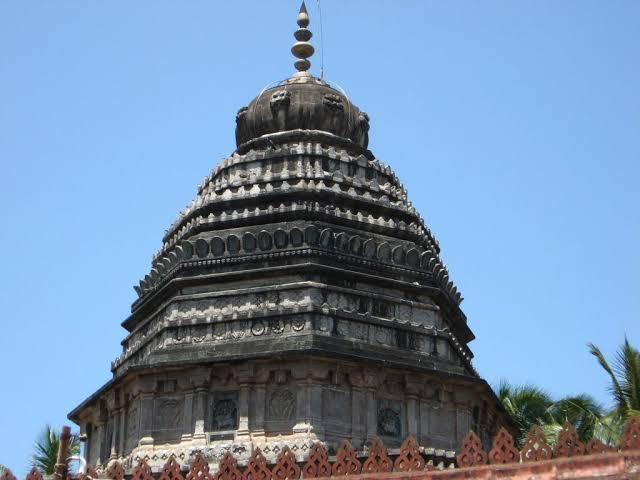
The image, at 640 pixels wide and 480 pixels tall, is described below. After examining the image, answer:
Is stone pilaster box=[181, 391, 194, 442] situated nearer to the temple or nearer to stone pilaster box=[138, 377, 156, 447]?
the temple

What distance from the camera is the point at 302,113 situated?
2983 cm

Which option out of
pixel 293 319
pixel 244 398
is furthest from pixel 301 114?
pixel 244 398

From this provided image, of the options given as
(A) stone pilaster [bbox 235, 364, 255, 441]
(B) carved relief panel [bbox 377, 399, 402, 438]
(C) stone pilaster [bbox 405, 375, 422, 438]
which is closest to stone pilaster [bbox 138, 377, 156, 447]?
(A) stone pilaster [bbox 235, 364, 255, 441]

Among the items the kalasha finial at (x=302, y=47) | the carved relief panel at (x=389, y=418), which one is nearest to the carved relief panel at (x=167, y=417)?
the carved relief panel at (x=389, y=418)

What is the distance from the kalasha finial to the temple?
1.08 m

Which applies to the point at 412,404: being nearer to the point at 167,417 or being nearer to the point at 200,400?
the point at 200,400

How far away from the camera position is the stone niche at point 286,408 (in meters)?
24.1

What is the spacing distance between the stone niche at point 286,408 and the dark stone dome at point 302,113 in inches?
285

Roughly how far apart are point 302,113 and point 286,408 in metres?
8.25

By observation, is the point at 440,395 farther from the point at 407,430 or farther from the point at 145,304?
the point at 145,304

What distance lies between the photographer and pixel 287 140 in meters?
29.5

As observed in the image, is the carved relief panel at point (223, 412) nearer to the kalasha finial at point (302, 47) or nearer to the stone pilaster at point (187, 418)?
the stone pilaster at point (187, 418)

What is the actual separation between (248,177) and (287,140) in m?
1.49

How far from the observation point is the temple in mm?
24438
